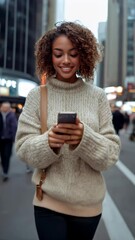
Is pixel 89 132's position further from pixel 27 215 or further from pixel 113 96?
pixel 113 96

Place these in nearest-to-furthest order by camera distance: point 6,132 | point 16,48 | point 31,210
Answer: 1. point 31,210
2. point 6,132
3. point 16,48

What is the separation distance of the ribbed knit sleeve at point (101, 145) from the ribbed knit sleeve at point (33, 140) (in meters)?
0.15

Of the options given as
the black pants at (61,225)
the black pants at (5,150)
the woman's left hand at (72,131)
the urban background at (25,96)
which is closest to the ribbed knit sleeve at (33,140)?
the woman's left hand at (72,131)

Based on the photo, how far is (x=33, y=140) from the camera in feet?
6.73

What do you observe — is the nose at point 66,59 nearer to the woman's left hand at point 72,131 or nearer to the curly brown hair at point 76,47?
the curly brown hair at point 76,47

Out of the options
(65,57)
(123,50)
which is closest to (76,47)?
(65,57)

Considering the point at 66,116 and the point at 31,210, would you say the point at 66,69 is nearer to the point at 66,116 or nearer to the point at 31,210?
the point at 66,116

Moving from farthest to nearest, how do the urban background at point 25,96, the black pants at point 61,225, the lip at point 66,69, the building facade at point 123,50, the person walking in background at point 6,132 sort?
the building facade at point 123,50, the person walking in background at point 6,132, the urban background at point 25,96, the lip at point 66,69, the black pants at point 61,225

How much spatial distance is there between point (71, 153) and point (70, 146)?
8cm

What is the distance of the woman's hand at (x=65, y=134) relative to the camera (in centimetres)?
184

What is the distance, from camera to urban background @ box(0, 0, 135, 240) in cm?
481

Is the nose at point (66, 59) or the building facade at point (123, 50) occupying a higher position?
the building facade at point (123, 50)

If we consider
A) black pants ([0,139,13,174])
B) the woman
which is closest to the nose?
the woman

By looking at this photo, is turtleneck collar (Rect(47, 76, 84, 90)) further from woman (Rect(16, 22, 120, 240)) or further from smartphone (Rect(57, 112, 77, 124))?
smartphone (Rect(57, 112, 77, 124))
